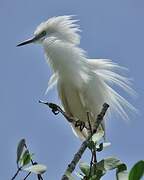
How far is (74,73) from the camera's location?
264 inches

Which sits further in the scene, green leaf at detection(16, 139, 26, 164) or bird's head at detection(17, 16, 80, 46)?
bird's head at detection(17, 16, 80, 46)

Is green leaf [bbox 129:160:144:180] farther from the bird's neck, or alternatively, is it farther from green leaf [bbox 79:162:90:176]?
the bird's neck

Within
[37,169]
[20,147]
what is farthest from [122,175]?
[20,147]

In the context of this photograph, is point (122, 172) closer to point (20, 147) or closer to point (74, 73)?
point (20, 147)

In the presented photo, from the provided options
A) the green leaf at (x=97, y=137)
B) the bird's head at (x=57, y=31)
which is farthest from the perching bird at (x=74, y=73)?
the green leaf at (x=97, y=137)

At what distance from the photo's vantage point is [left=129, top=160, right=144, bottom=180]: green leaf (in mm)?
1370

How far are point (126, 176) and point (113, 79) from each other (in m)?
5.71

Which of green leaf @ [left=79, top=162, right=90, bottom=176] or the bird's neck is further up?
the bird's neck

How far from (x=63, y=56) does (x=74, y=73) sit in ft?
1.37

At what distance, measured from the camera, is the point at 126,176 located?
4.64ft

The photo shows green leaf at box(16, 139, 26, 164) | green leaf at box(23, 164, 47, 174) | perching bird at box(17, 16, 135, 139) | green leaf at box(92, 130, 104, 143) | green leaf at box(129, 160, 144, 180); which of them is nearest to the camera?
green leaf at box(129, 160, 144, 180)

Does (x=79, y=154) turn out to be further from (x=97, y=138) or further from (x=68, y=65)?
(x=68, y=65)

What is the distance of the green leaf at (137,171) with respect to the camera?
4.50 ft

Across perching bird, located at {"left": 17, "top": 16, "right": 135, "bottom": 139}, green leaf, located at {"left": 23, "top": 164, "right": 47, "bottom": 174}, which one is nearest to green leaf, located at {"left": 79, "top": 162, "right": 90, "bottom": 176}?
green leaf, located at {"left": 23, "top": 164, "right": 47, "bottom": 174}
